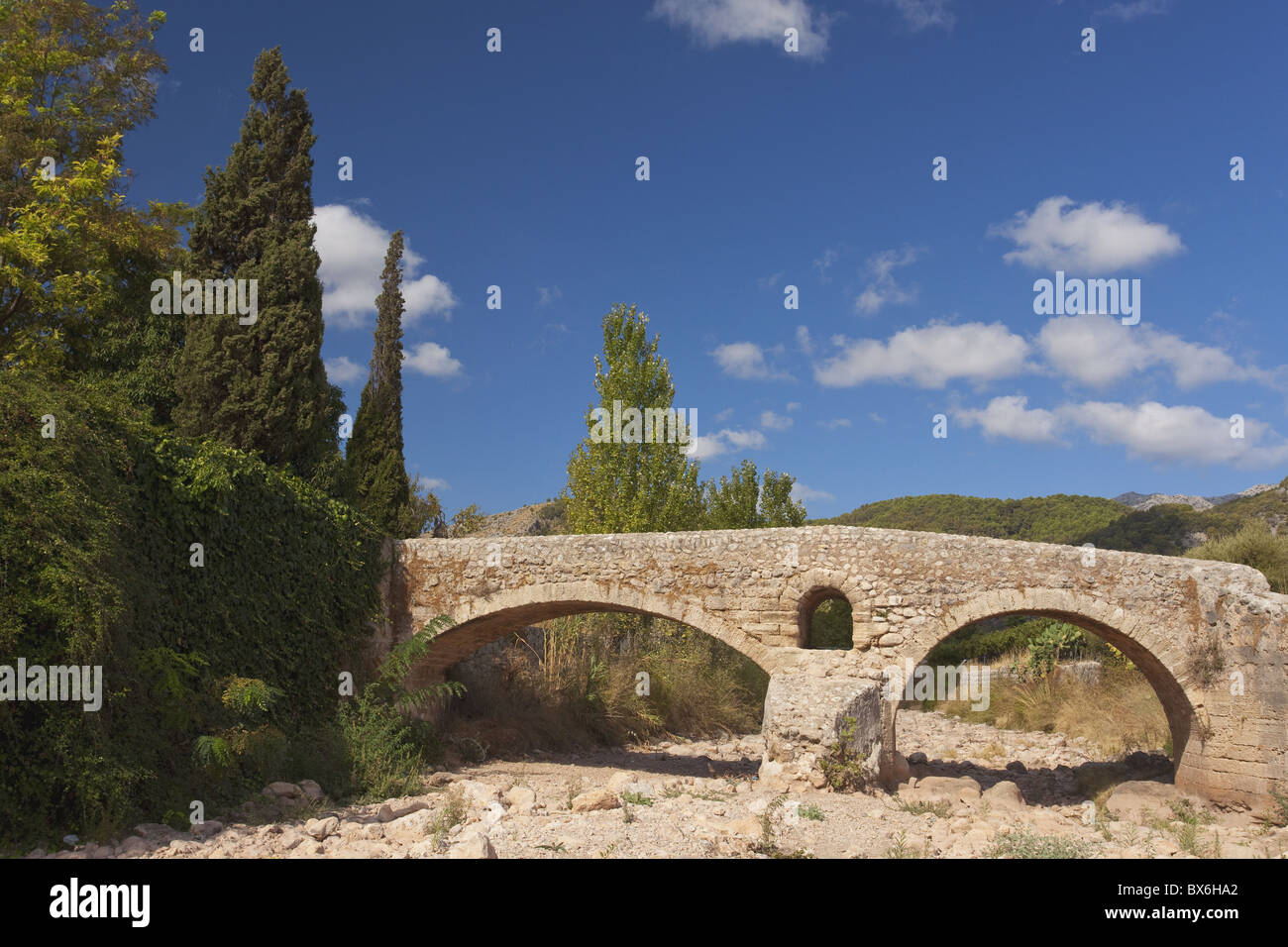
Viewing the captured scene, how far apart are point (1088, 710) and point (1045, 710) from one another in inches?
52.5

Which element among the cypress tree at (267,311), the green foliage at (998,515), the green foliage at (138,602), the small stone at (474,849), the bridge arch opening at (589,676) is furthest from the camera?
the green foliage at (998,515)

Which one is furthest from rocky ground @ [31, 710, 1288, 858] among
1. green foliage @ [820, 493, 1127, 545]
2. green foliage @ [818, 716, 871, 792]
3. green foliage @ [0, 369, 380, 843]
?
green foliage @ [820, 493, 1127, 545]

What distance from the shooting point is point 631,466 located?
2214cm

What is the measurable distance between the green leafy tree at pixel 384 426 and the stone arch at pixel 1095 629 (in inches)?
439

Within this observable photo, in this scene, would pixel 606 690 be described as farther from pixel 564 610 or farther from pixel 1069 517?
pixel 1069 517

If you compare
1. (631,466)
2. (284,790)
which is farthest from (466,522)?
(284,790)

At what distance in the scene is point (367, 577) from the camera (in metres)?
13.5

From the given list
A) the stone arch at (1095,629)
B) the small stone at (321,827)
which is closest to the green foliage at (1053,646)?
the stone arch at (1095,629)

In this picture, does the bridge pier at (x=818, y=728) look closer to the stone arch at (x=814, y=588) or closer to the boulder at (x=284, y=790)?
the stone arch at (x=814, y=588)

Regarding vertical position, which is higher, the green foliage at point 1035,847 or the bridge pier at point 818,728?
the bridge pier at point 818,728

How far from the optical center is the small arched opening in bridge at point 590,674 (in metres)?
13.6
